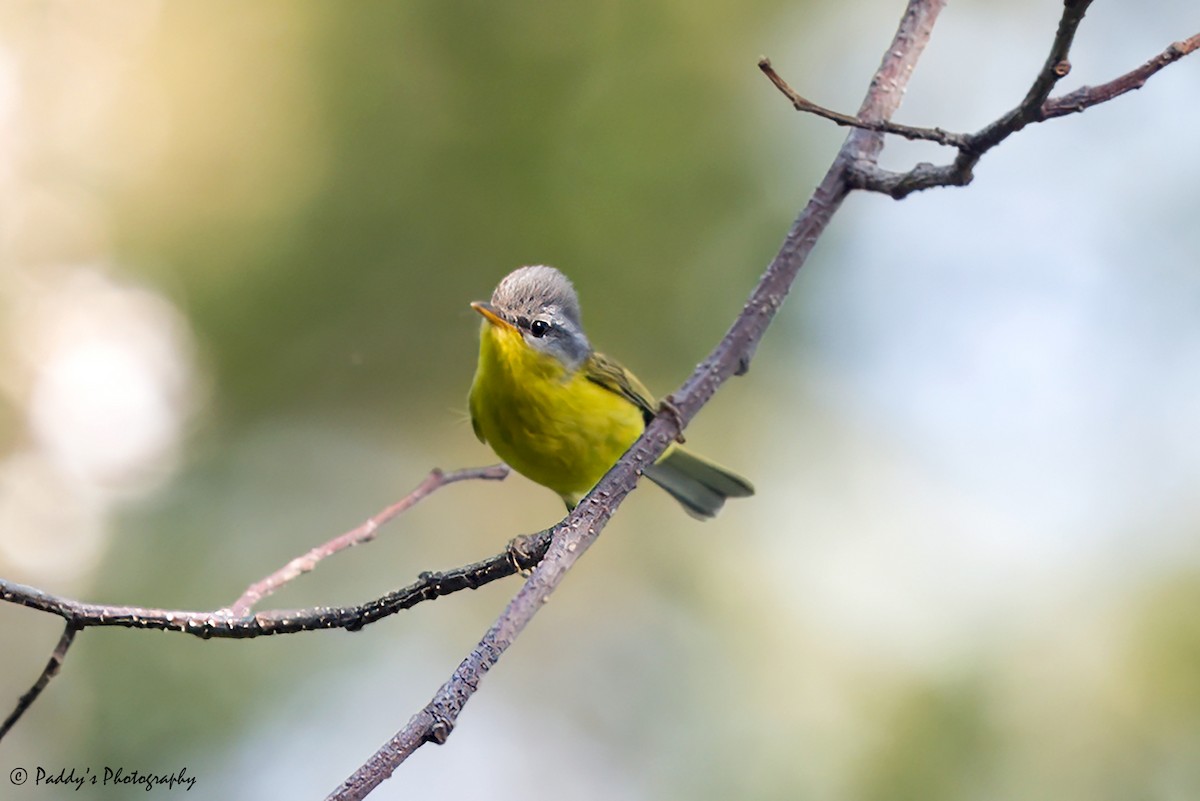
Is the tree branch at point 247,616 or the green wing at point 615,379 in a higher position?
the green wing at point 615,379

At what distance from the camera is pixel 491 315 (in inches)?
104

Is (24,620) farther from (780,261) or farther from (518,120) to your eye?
(780,261)

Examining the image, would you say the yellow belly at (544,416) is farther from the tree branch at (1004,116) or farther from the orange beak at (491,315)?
the tree branch at (1004,116)

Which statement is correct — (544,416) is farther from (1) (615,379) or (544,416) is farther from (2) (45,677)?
(2) (45,677)

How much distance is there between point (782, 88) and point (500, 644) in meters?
0.76

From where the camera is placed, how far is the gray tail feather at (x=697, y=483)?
3131 millimetres

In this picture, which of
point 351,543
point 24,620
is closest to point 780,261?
point 351,543

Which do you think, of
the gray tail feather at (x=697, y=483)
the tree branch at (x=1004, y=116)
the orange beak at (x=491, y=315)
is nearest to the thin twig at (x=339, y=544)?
the orange beak at (x=491, y=315)

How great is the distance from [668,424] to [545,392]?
1531 millimetres

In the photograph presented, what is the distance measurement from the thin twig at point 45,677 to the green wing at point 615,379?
1.62 m

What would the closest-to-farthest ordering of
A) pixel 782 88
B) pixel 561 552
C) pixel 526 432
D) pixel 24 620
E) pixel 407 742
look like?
pixel 407 742, pixel 561 552, pixel 782 88, pixel 526 432, pixel 24 620

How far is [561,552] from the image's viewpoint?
1.22 meters

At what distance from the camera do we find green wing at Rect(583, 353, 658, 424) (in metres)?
2.94

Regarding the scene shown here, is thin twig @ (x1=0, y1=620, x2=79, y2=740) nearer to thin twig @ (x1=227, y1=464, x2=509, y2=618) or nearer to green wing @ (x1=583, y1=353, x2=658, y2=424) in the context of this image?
thin twig @ (x1=227, y1=464, x2=509, y2=618)
